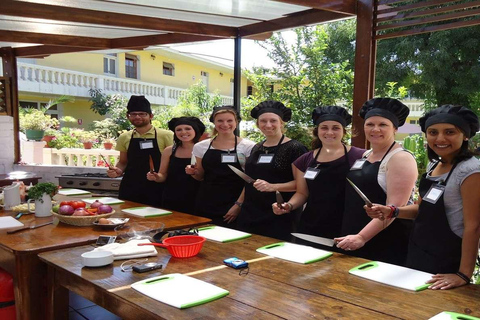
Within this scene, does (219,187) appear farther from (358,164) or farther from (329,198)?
(358,164)

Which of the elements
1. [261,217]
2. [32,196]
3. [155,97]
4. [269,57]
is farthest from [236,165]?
[155,97]

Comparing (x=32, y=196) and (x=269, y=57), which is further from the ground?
(x=269, y=57)

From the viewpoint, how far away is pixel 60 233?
258cm

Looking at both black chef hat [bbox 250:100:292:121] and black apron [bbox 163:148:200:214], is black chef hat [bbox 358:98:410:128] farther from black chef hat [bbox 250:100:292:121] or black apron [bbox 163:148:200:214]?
black apron [bbox 163:148:200:214]

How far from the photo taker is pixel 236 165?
3346 millimetres

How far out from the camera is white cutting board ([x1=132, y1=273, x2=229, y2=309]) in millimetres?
1583

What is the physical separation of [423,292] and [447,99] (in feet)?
35.8

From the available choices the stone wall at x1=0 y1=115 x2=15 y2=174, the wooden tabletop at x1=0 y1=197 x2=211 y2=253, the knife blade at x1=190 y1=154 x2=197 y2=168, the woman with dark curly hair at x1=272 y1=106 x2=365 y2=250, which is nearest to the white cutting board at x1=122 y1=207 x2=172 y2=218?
the wooden tabletop at x1=0 y1=197 x2=211 y2=253

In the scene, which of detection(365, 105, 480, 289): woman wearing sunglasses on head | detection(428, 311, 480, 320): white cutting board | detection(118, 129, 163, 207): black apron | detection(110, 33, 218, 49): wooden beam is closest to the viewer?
detection(428, 311, 480, 320): white cutting board

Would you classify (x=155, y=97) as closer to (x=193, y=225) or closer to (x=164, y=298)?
(x=193, y=225)

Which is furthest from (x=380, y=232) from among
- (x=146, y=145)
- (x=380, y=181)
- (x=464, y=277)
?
(x=146, y=145)

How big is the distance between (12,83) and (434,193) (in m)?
6.24

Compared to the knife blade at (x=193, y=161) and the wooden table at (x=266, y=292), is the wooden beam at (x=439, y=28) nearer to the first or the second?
the knife blade at (x=193, y=161)

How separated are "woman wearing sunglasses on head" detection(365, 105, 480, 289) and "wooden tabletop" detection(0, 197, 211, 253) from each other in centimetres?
138
